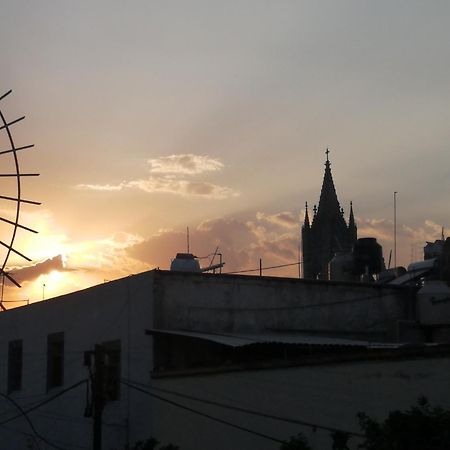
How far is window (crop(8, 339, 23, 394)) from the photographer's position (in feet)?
111

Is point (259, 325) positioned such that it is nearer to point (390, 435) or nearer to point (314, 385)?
point (314, 385)

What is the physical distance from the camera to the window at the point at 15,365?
33906 mm

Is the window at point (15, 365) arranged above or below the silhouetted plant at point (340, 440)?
above

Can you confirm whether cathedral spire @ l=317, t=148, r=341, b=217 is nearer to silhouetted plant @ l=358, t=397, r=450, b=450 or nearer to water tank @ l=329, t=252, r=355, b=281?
water tank @ l=329, t=252, r=355, b=281

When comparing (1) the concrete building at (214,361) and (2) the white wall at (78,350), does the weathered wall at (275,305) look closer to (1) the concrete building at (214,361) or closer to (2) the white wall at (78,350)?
(1) the concrete building at (214,361)

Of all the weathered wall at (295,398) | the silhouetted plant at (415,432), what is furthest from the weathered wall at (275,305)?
the silhouetted plant at (415,432)

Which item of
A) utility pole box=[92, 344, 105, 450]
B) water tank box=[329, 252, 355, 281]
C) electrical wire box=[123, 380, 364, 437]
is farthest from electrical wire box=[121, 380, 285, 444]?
water tank box=[329, 252, 355, 281]

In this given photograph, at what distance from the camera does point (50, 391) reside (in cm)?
3072

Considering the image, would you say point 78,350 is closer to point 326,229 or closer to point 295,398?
point 295,398

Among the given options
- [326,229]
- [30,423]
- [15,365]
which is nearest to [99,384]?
[30,423]

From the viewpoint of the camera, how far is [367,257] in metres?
34.4

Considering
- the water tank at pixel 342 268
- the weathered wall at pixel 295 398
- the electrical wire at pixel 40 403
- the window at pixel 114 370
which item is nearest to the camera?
the weathered wall at pixel 295 398

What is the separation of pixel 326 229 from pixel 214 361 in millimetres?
74110

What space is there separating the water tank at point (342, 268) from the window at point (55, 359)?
11.6 m
